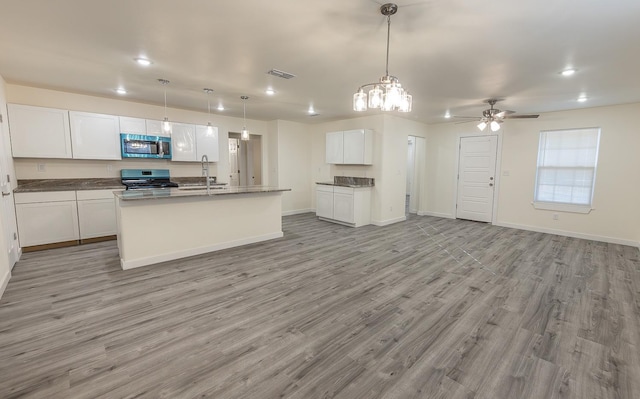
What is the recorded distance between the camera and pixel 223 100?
509cm

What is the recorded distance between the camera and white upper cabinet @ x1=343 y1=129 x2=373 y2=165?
634 cm

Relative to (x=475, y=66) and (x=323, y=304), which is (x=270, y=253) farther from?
(x=475, y=66)

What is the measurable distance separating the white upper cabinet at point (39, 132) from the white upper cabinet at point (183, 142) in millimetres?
1576

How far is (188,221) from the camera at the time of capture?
13.9 ft

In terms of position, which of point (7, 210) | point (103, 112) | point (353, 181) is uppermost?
point (103, 112)

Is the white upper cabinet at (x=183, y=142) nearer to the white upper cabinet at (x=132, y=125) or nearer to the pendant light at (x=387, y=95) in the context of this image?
the white upper cabinet at (x=132, y=125)

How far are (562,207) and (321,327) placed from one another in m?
5.95

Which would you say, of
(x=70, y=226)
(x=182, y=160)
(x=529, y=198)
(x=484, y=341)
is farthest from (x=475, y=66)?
(x=70, y=226)

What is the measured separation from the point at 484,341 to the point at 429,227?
426 centimetres

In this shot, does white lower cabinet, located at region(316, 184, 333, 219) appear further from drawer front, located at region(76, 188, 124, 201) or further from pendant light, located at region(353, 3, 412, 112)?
pendant light, located at region(353, 3, 412, 112)

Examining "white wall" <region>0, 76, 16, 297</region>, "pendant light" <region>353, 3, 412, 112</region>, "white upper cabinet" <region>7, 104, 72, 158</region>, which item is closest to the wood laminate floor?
"white wall" <region>0, 76, 16, 297</region>

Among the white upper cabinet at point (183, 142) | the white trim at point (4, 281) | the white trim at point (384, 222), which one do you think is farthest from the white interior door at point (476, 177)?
the white trim at point (4, 281)

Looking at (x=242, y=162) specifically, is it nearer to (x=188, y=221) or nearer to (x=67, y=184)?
(x=67, y=184)

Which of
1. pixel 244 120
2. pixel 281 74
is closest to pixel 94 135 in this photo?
pixel 244 120
